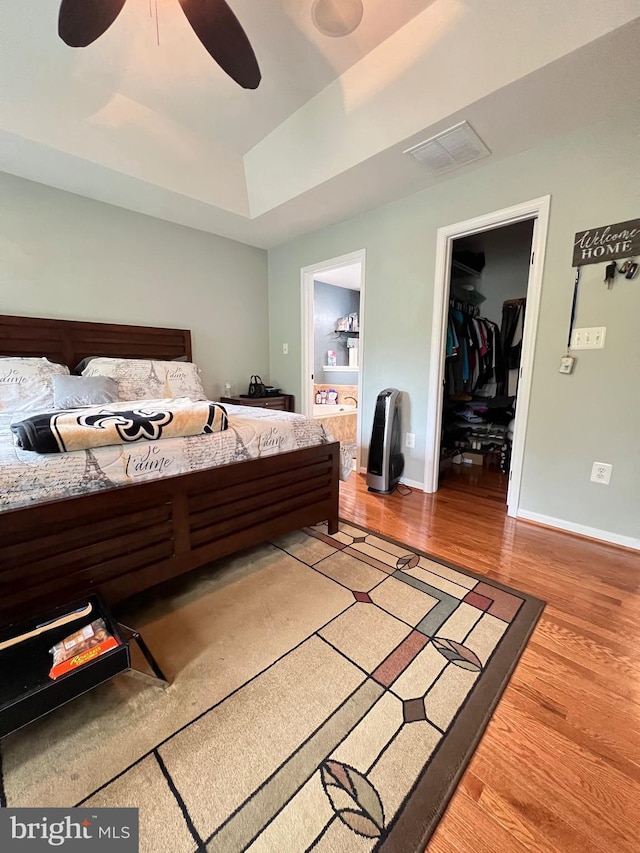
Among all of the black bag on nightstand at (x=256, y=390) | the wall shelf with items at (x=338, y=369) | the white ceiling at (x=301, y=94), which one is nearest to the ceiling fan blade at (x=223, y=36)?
the white ceiling at (x=301, y=94)

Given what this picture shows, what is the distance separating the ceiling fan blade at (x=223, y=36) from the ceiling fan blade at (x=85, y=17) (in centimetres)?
27

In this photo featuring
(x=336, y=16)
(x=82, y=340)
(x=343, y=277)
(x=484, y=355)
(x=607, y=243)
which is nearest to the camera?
(x=336, y=16)

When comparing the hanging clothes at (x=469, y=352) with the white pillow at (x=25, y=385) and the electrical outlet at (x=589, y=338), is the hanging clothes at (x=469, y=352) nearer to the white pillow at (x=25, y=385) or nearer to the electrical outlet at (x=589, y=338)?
the electrical outlet at (x=589, y=338)

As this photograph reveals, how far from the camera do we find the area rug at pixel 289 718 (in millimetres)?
817

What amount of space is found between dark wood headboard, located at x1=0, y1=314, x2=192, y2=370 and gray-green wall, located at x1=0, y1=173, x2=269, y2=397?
0.10 meters

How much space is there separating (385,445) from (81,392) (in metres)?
2.22

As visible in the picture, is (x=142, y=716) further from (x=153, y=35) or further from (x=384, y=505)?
(x=153, y=35)

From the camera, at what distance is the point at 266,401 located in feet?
12.1

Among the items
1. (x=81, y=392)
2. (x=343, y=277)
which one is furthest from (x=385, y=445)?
(x=343, y=277)

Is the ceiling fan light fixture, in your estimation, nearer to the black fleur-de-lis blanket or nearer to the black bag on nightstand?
the black fleur-de-lis blanket

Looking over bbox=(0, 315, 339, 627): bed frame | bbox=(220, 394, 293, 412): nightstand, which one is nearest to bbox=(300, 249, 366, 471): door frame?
bbox=(220, 394, 293, 412): nightstand

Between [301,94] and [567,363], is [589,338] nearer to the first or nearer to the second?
[567,363]

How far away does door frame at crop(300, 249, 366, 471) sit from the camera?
3.15 meters

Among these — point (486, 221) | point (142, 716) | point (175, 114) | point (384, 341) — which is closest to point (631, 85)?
point (486, 221)
